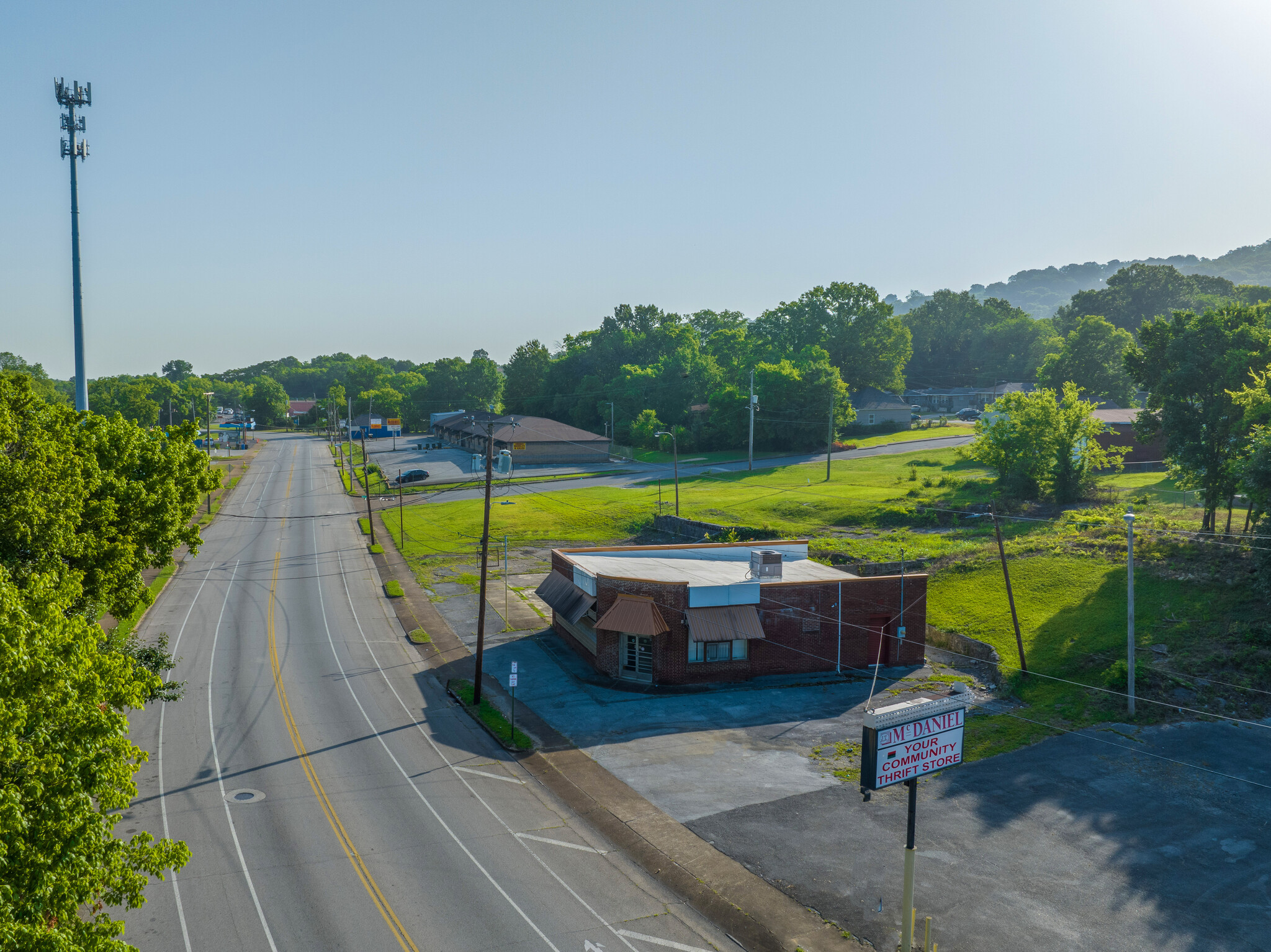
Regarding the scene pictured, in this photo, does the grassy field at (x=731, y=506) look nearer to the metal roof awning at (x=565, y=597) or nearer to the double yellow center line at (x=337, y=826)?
the metal roof awning at (x=565, y=597)

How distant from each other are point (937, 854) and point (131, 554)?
90.5 feet

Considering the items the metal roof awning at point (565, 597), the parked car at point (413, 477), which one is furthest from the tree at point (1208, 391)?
the parked car at point (413, 477)

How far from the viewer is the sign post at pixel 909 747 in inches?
696

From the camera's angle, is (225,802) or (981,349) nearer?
(225,802)

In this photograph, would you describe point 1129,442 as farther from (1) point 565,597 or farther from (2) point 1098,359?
(1) point 565,597

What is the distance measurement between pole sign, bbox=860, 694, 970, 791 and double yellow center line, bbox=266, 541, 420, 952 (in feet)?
34.3

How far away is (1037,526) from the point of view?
61281 millimetres

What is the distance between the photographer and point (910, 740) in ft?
59.6

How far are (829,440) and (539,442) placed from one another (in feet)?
138

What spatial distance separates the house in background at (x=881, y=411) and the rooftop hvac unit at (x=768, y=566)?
93.9 m

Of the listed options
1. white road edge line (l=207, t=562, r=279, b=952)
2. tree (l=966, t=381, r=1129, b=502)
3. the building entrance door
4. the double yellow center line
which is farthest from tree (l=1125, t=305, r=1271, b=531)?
white road edge line (l=207, t=562, r=279, b=952)

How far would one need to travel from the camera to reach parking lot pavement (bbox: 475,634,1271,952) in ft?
65.2

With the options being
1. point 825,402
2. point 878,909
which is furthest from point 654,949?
point 825,402

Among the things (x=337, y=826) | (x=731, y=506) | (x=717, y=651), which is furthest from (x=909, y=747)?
(x=731, y=506)
